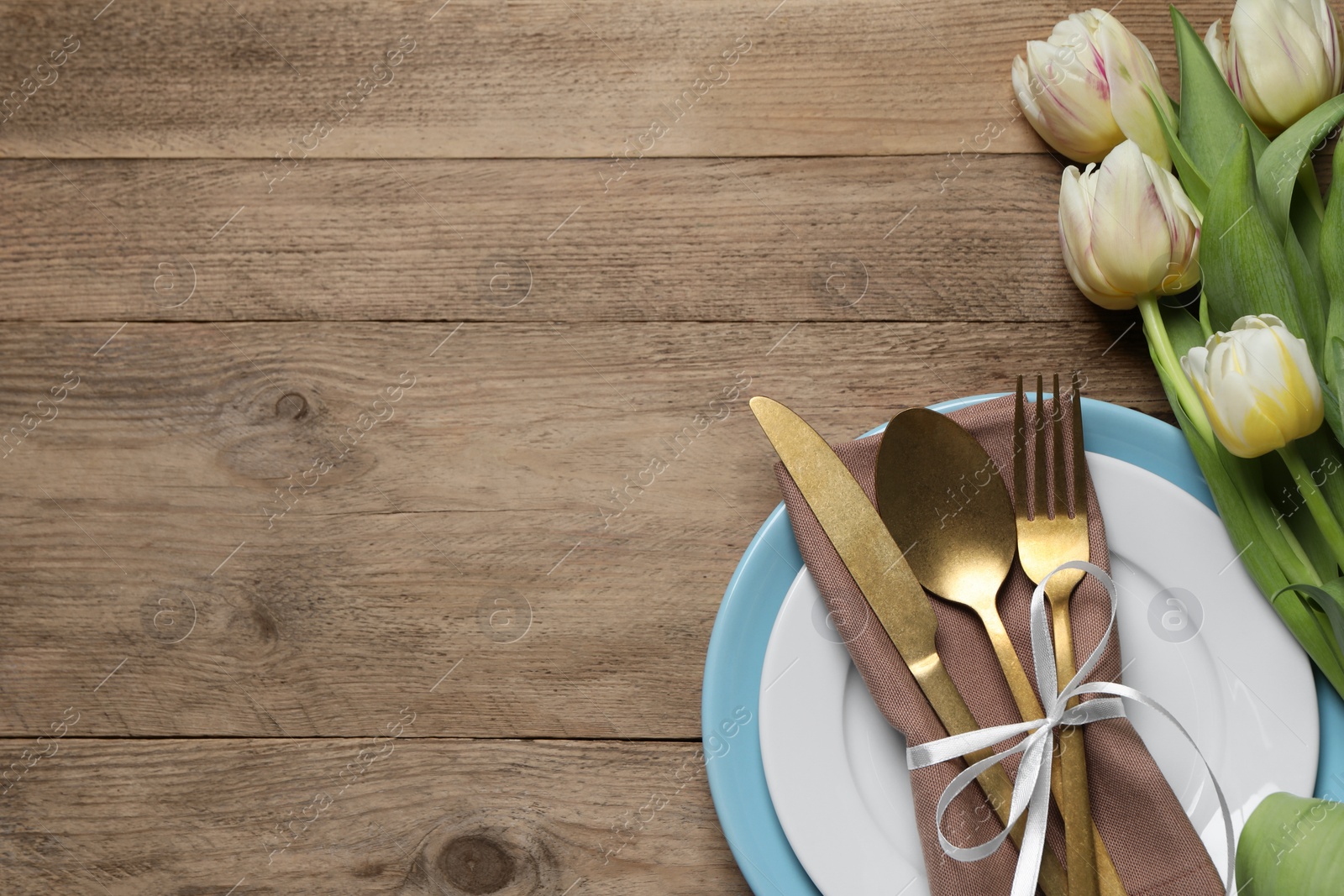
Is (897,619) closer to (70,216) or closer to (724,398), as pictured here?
(724,398)

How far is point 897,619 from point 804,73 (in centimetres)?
32

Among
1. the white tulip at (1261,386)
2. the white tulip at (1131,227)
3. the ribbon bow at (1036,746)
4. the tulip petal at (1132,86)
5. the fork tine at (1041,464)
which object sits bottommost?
the ribbon bow at (1036,746)

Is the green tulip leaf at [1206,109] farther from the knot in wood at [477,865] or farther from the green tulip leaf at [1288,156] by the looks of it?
the knot in wood at [477,865]

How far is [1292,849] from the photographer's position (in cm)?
35

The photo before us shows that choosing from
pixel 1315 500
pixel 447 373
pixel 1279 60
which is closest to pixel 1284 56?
pixel 1279 60

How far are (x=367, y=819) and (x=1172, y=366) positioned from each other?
49 cm

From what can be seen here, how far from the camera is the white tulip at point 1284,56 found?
425 mm

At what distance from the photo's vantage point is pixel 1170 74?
0.49 meters

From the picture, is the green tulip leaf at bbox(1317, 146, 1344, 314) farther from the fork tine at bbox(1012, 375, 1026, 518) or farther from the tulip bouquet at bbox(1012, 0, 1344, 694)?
the fork tine at bbox(1012, 375, 1026, 518)

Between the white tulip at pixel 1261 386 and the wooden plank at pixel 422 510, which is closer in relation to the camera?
the white tulip at pixel 1261 386

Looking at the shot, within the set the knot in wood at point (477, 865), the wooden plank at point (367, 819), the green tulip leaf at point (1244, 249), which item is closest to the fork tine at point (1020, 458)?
the green tulip leaf at point (1244, 249)

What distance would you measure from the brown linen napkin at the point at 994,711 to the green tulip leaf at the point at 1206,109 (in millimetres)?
164

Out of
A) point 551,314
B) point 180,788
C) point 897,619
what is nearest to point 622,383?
point 551,314

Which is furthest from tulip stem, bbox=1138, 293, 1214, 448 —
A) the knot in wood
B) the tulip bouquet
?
the knot in wood
